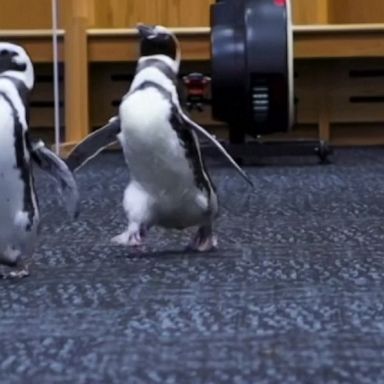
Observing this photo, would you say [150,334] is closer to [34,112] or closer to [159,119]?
[159,119]

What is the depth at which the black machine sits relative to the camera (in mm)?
2852

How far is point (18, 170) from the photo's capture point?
1.31 meters

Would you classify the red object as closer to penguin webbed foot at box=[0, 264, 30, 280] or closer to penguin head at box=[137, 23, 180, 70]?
penguin head at box=[137, 23, 180, 70]

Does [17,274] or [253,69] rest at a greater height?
[253,69]

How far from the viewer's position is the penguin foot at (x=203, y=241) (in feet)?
5.03

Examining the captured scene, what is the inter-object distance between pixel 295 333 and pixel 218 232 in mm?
696

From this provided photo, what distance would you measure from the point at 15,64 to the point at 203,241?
0.32 m

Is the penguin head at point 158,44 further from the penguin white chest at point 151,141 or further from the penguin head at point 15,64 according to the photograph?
the penguin head at point 15,64

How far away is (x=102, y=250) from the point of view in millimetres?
1570

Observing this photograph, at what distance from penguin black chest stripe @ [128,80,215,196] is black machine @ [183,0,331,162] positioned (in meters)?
1.36

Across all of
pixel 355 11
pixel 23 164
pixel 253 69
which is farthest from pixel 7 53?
pixel 355 11

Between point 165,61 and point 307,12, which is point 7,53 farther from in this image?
point 307,12

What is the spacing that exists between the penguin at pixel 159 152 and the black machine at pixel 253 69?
52.6 inches

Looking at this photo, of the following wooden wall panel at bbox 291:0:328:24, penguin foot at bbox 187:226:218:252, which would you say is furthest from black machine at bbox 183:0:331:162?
penguin foot at bbox 187:226:218:252
